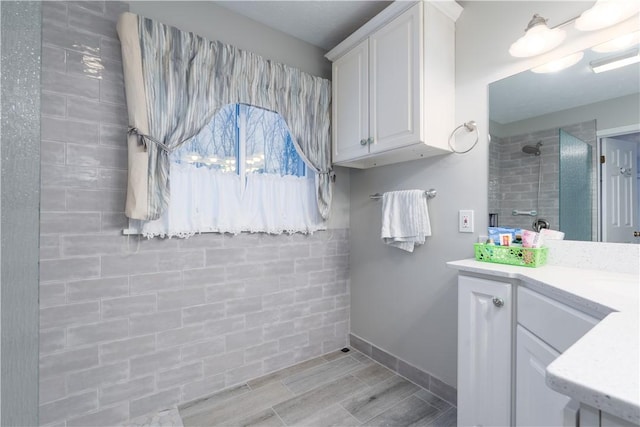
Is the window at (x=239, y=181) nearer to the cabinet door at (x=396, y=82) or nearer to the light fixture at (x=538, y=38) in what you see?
the cabinet door at (x=396, y=82)

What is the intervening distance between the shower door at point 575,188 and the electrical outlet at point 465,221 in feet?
1.30

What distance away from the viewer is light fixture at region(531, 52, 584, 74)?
50.2 inches

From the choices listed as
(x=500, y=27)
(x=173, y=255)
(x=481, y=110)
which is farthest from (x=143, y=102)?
(x=500, y=27)

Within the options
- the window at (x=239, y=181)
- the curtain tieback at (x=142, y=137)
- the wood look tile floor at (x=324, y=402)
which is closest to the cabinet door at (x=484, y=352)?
the wood look tile floor at (x=324, y=402)

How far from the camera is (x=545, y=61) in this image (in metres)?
1.36

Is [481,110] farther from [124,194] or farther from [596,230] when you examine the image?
[124,194]

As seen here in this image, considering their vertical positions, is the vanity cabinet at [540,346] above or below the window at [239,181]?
below

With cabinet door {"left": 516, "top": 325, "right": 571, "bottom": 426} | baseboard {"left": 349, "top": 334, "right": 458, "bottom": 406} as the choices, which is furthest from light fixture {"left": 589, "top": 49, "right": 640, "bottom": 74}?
baseboard {"left": 349, "top": 334, "right": 458, "bottom": 406}

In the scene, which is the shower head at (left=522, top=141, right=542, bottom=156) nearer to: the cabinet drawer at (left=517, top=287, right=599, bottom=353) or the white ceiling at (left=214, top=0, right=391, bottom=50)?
the cabinet drawer at (left=517, top=287, right=599, bottom=353)

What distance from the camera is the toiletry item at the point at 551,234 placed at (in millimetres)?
1327

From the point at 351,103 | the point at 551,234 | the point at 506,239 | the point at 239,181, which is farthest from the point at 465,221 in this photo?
the point at 239,181

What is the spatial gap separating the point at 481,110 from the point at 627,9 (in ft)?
1.96

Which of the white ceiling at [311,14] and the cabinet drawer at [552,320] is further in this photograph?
the white ceiling at [311,14]

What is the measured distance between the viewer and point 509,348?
3.44 feet
